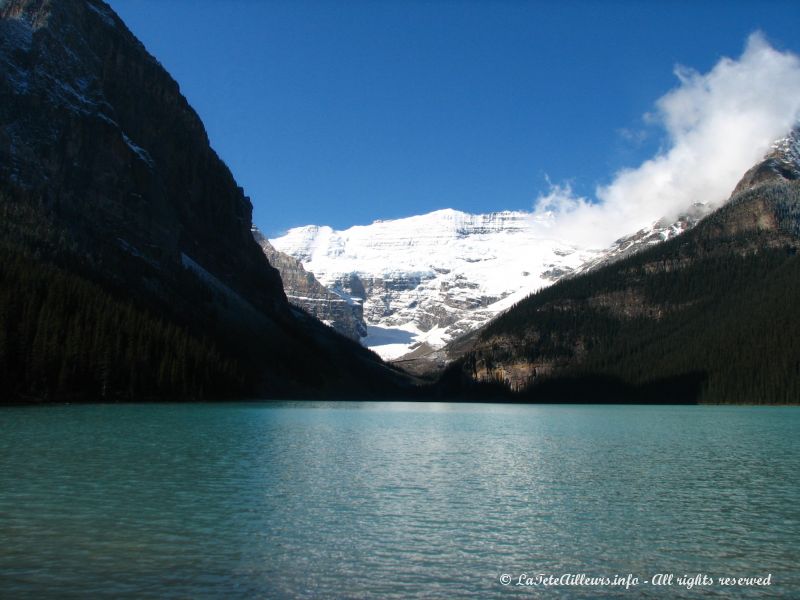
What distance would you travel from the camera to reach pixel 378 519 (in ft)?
92.5

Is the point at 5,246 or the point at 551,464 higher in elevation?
the point at 5,246

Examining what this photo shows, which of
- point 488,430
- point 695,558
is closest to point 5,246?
point 488,430

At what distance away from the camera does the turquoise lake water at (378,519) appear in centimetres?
1997

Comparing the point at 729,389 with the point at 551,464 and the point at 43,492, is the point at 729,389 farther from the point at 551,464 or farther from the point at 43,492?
the point at 43,492

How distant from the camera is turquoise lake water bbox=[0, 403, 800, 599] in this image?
1997 centimetres

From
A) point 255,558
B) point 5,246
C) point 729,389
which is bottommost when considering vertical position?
point 255,558

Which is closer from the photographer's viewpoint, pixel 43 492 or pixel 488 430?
pixel 43 492

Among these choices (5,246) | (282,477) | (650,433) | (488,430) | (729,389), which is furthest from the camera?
(729,389)

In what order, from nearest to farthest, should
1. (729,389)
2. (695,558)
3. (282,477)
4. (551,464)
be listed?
(695,558) < (282,477) < (551,464) < (729,389)

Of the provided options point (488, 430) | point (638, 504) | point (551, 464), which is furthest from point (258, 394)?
point (638, 504)

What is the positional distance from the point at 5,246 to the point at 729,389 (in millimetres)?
160238

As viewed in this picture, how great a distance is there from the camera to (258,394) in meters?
182

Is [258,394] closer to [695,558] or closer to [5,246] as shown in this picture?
[5,246]

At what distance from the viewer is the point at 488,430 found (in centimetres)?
8044
